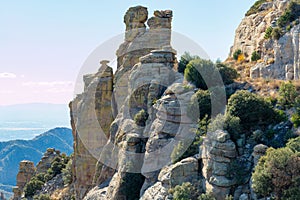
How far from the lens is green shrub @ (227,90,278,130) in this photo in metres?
27.1

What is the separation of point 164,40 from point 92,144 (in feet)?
42.8

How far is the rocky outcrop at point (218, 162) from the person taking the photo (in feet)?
75.9

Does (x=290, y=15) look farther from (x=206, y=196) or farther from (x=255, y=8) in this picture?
(x=206, y=196)

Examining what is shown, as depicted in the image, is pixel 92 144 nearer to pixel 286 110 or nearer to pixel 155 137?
pixel 155 137

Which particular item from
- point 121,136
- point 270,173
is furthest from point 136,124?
point 270,173

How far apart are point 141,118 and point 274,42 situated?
1645 centimetres

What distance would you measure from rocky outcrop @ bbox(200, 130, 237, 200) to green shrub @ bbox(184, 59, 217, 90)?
8142mm

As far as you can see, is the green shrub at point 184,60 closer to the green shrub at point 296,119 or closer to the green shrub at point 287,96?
the green shrub at point 287,96

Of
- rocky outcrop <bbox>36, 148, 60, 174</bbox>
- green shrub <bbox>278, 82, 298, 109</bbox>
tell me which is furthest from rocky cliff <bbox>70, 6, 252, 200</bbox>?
rocky outcrop <bbox>36, 148, 60, 174</bbox>

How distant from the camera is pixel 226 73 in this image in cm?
3406

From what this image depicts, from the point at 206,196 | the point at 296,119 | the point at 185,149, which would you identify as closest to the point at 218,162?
the point at 206,196

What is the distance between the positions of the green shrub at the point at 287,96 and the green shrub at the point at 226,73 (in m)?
5.85

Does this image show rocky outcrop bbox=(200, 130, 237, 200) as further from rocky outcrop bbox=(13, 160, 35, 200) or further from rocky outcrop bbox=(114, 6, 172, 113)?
rocky outcrop bbox=(13, 160, 35, 200)

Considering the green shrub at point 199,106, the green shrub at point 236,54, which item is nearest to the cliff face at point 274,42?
the green shrub at point 236,54
